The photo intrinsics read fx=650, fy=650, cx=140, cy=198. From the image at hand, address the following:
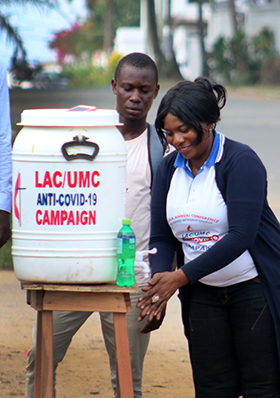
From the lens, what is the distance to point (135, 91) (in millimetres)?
3041

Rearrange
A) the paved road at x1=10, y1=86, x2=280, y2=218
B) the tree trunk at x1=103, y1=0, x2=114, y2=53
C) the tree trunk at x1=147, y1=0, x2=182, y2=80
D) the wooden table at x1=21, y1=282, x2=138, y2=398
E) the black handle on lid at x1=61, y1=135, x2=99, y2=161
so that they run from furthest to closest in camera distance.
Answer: the tree trunk at x1=103, y1=0, x2=114, y2=53 < the tree trunk at x1=147, y1=0, x2=182, y2=80 < the paved road at x1=10, y1=86, x2=280, y2=218 < the wooden table at x1=21, y1=282, x2=138, y2=398 < the black handle on lid at x1=61, y1=135, x2=99, y2=161

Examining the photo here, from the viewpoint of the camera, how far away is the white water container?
231 centimetres

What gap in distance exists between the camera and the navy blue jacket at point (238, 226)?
252 centimetres

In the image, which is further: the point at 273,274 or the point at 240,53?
the point at 240,53

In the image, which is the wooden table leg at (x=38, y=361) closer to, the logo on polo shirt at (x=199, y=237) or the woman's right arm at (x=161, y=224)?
the woman's right arm at (x=161, y=224)

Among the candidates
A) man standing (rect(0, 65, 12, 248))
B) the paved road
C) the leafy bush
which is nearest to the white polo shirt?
man standing (rect(0, 65, 12, 248))

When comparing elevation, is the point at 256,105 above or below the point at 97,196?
below

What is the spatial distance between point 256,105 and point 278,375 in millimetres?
21217

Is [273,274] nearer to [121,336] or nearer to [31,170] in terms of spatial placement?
[121,336]

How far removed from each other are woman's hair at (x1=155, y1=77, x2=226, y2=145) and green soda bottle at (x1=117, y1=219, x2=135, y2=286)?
49cm

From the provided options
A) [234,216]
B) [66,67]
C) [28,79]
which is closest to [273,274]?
[234,216]

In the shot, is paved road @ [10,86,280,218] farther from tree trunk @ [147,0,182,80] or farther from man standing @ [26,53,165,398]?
tree trunk @ [147,0,182,80]

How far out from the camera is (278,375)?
267 centimetres

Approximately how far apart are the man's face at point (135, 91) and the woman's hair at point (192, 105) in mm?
420
